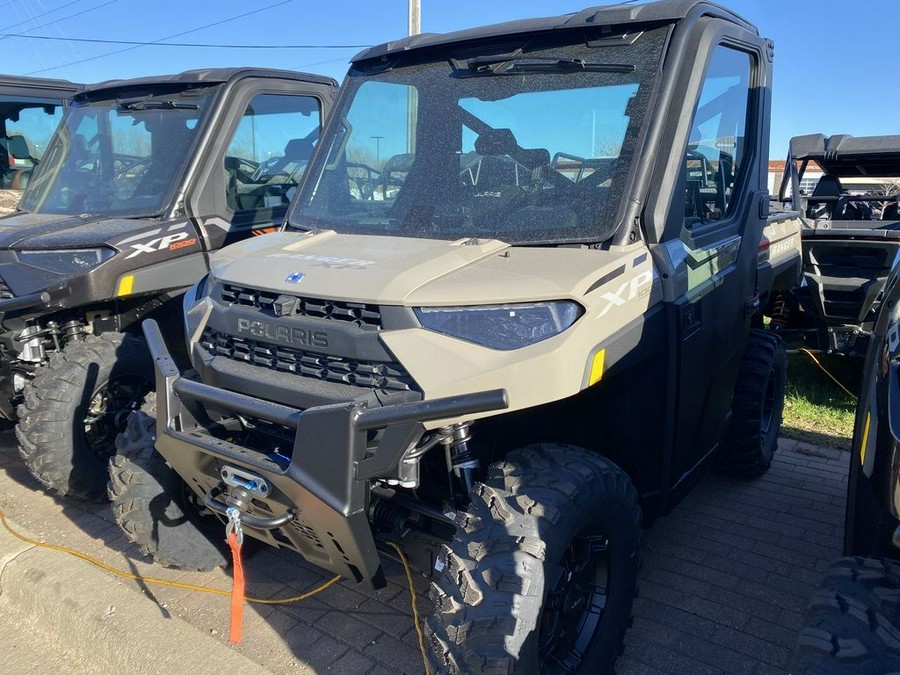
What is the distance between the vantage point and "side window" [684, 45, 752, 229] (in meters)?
3.22

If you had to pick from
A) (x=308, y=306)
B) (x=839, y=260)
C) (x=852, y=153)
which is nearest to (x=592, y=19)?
(x=308, y=306)

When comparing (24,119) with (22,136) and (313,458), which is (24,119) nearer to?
(22,136)

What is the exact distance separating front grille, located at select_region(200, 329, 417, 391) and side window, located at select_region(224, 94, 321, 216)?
225cm

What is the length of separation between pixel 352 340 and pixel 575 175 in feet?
3.84

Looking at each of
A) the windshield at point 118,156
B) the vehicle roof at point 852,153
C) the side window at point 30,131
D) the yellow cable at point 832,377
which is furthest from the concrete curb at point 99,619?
the vehicle roof at point 852,153

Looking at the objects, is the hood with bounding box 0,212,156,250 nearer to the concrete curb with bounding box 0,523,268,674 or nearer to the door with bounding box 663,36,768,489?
the concrete curb with bounding box 0,523,268,674

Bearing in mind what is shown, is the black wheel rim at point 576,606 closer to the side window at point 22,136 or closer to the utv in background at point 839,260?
the utv in background at point 839,260

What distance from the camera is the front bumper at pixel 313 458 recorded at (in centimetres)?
230

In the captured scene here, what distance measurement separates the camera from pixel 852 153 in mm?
7148

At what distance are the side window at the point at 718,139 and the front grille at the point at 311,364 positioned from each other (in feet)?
4.93

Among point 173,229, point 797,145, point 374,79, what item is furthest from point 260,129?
point 797,145

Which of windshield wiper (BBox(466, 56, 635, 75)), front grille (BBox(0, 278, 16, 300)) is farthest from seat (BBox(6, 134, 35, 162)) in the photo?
windshield wiper (BBox(466, 56, 635, 75))

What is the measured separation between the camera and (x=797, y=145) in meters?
7.54

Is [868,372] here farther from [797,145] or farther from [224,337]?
[797,145]
